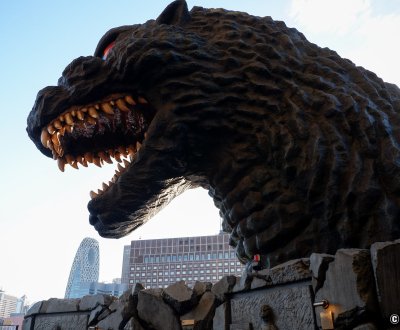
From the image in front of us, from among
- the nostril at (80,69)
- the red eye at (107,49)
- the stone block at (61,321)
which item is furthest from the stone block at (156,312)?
the red eye at (107,49)

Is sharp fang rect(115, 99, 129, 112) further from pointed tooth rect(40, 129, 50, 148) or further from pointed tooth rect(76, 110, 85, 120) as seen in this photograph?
pointed tooth rect(40, 129, 50, 148)

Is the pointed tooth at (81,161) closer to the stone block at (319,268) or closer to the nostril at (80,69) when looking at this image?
the nostril at (80,69)

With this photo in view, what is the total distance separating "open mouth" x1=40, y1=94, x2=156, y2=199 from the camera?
12.1 feet

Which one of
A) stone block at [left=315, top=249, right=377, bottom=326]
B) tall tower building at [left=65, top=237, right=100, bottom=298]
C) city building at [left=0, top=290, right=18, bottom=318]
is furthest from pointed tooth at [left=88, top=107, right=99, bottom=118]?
city building at [left=0, top=290, right=18, bottom=318]

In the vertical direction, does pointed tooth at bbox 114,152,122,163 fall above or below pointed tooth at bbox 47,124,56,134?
below

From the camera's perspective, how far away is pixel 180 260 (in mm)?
64938

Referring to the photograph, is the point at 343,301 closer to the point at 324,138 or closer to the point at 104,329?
the point at 324,138

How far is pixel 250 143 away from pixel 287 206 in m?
0.59

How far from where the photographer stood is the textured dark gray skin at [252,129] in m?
2.87

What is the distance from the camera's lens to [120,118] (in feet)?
12.5

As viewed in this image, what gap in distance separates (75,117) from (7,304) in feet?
376

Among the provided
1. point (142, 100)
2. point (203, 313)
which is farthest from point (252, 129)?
point (203, 313)

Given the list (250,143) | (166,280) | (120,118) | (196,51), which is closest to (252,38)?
(196,51)

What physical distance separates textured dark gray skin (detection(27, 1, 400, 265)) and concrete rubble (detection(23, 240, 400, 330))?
0.54 m
